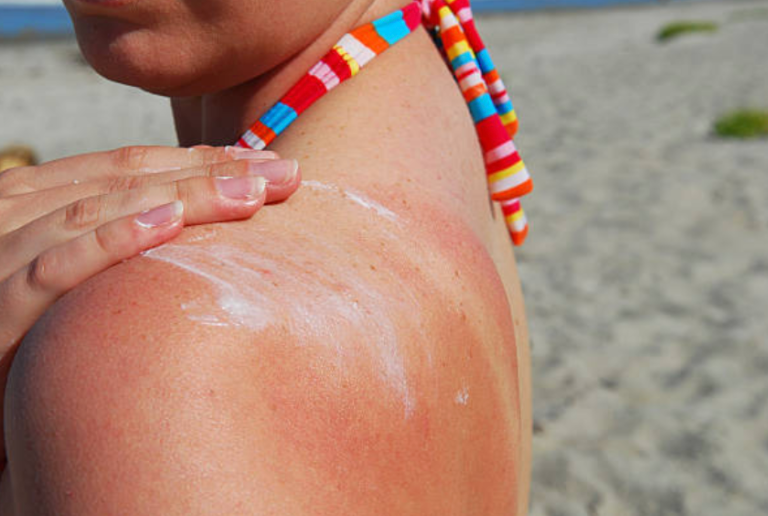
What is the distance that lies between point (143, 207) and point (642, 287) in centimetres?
498

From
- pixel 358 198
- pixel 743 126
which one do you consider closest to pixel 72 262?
pixel 358 198

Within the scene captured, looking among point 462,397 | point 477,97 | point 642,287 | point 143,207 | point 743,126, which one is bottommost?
point 743,126

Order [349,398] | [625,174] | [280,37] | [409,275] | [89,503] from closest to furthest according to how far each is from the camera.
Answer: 1. [89,503]
2. [349,398]
3. [409,275]
4. [280,37]
5. [625,174]

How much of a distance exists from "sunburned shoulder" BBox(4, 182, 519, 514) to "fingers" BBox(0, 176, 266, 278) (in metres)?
0.02

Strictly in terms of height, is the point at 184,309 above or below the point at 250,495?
above

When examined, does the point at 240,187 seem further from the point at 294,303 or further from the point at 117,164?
the point at 117,164

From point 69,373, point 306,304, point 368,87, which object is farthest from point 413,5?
point 69,373

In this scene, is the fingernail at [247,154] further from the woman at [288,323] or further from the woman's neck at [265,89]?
the woman's neck at [265,89]

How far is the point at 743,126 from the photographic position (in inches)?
334

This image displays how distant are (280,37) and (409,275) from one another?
43cm

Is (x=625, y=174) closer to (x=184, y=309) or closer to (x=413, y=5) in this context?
(x=413, y=5)

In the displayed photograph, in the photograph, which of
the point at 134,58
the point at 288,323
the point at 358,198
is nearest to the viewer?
the point at 288,323

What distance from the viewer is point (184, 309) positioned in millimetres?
780

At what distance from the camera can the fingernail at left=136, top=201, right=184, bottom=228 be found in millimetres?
872
